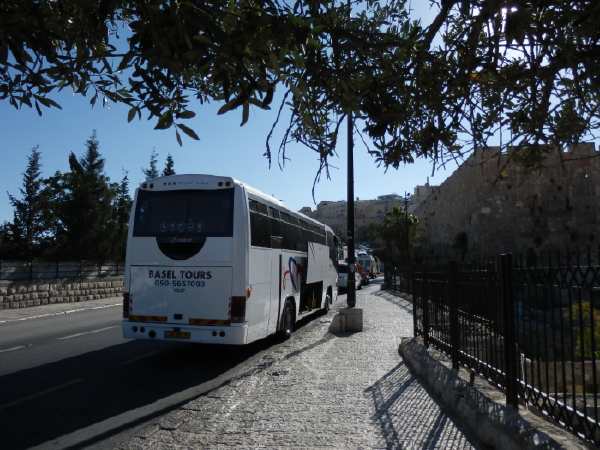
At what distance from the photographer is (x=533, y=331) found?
4465mm

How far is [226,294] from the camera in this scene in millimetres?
8602

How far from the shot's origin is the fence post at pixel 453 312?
250 inches

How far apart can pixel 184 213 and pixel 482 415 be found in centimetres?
606

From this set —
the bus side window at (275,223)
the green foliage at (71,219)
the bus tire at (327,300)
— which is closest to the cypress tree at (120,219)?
the green foliage at (71,219)

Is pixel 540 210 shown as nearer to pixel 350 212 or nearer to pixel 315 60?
pixel 350 212

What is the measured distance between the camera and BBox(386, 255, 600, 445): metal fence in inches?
141

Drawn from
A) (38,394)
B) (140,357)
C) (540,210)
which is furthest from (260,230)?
(540,210)

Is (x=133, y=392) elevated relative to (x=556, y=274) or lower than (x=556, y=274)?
lower

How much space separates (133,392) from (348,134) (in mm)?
10447

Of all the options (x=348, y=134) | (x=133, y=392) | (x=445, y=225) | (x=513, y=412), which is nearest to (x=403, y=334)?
(x=348, y=134)

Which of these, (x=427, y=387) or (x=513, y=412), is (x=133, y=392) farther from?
(x=513, y=412)

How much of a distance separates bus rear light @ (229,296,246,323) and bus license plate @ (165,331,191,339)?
823 millimetres

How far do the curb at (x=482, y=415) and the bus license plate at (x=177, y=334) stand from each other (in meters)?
3.84

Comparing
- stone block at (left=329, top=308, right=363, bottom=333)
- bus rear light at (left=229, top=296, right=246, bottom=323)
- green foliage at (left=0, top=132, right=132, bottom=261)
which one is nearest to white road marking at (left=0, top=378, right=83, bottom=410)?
bus rear light at (left=229, top=296, right=246, bottom=323)
